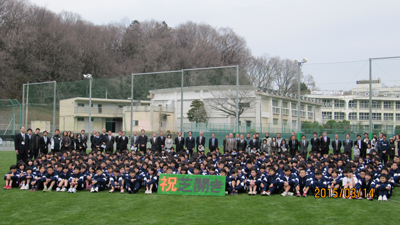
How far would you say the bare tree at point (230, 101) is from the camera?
1692 cm

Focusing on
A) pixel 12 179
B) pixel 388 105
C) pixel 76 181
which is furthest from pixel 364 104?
pixel 12 179

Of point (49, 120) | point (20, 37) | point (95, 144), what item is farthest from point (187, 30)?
point (95, 144)

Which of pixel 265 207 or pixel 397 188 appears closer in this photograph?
pixel 265 207

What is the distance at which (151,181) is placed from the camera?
921 centimetres

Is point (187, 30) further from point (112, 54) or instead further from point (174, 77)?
point (174, 77)

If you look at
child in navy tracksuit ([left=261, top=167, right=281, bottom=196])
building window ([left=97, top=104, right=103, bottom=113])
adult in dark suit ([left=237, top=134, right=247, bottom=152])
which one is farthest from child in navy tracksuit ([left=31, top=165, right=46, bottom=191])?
building window ([left=97, top=104, right=103, bottom=113])

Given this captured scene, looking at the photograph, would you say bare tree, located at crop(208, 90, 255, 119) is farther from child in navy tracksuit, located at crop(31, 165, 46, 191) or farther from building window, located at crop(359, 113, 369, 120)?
child in navy tracksuit, located at crop(31, 165, 46, 191)

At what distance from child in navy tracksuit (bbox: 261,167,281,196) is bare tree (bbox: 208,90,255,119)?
777cm

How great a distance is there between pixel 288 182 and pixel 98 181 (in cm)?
497

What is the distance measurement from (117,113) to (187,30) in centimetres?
3687

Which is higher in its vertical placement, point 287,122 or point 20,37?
point 20,37

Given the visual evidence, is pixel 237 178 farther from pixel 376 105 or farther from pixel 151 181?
pixel 376 105

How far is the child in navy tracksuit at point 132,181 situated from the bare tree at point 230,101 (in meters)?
8.35

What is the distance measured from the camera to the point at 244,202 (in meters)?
7.93
